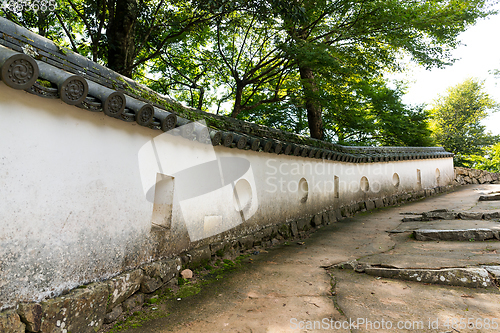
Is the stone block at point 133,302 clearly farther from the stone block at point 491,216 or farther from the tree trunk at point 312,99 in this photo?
the stone block at point 491,216

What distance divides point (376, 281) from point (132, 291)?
3.14 metres

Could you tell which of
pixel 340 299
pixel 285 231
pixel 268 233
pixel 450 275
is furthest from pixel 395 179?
pixel 340 299

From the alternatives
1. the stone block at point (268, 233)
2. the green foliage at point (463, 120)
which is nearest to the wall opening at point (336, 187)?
the stone block at point (268, 233)

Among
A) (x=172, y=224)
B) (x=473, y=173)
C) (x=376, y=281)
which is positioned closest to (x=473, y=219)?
(x=376, y=281)

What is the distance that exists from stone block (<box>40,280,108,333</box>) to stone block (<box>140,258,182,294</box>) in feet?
1.87

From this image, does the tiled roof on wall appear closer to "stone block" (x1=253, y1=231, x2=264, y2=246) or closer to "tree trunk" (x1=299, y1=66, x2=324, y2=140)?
"stone block" (x1=253, y1=231, x2=264, y2=246)

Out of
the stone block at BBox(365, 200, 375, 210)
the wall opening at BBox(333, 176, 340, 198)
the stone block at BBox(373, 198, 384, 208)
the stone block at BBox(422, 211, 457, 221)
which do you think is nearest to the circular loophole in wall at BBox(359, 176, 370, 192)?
the stone block at BBox(365, 200, 375, 210)

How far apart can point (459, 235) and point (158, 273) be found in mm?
5248

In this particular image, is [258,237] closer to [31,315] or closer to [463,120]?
[31,315]

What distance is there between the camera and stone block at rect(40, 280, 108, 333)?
94.6 inches

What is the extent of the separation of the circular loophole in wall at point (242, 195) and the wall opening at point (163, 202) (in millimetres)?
1684

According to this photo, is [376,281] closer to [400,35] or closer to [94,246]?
[94,246]

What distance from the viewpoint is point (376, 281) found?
152 inches

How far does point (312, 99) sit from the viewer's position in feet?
27.9
